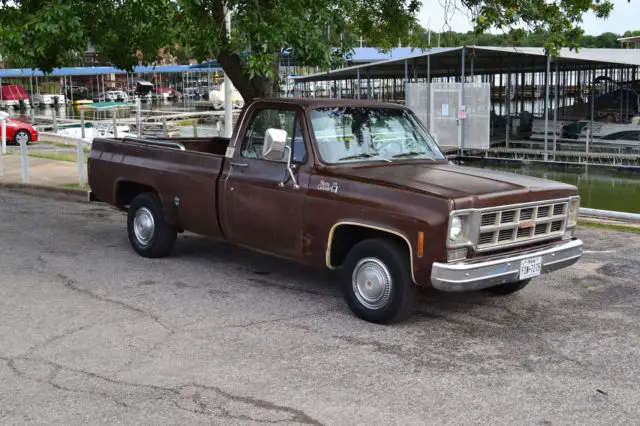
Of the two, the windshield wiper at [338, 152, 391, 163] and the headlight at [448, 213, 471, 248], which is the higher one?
the windshield wiper at [338, 152, 391, 163]

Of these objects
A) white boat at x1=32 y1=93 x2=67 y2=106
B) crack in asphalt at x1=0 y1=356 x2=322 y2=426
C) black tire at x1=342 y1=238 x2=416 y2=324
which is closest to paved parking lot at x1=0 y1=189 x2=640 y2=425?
crack in asphalt at x1=0 y1=356 x2=322 y2=426

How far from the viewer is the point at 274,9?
10367 millimetres

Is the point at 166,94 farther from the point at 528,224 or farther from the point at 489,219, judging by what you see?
the point at 489,219

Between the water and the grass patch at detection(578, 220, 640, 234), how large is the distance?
375 inches

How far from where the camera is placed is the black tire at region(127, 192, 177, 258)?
8883 millimetres

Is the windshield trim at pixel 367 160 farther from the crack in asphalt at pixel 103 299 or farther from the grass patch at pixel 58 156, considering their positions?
the grass patch at pixel 58 156

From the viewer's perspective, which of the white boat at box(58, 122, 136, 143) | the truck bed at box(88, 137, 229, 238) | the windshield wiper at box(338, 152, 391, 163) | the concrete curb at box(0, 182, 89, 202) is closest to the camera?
the windshield wiper at box(338, 152, 391, 163)

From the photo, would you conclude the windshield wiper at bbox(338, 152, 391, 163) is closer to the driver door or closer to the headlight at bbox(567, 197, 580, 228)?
the driver door

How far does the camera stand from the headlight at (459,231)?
604cm

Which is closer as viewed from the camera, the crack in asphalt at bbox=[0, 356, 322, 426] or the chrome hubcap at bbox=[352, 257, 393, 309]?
the crack in asphalt at bbox=[0, 356, 322, 426]

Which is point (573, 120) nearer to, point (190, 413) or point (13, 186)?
point (13, 186)

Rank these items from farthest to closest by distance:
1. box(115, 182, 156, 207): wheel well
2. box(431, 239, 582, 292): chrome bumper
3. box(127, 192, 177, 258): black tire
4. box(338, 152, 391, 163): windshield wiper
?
box(115, 182, 156, 207): wheel well
box(127, 192, 177, 258): black tire
box(338, 152, 391, 163): windshield wiper
box(431, 239, 582, 292): chrome bumper

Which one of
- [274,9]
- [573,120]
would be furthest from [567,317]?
[573,120]

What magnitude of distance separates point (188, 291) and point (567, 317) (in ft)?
11.8
